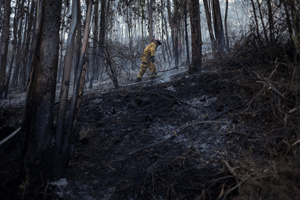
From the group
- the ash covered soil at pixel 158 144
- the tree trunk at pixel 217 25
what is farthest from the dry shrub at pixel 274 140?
the tree trunk at pixel 217 25

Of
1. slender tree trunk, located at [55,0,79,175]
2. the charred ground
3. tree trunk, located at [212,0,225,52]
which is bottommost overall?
the charred ground

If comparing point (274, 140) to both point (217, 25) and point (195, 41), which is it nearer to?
point (195, 41)

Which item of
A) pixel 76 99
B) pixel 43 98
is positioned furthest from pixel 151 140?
pixel 43 98

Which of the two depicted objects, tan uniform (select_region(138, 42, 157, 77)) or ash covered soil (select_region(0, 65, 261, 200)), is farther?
tan uniform (select_region(138, 42, 157, 77))

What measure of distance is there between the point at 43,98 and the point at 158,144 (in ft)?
5.22

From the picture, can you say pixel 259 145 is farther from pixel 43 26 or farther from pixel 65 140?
pixel 43 26

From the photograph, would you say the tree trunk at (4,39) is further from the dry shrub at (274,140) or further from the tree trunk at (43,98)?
the dry shrub at (274,140)

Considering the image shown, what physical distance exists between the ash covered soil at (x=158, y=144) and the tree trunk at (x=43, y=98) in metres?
0.31

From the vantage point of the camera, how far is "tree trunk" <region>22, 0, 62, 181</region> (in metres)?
2.21

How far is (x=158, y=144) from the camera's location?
2715 mm

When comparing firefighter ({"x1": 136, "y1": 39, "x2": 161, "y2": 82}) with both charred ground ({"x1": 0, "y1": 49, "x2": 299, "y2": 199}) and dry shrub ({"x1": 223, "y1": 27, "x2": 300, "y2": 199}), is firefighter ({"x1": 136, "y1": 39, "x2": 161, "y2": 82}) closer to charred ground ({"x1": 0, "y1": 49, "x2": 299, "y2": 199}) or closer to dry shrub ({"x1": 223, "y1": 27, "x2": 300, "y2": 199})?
charred ground ({"x1": 0, "y1": 49, "x2": 299, "y2": 199})

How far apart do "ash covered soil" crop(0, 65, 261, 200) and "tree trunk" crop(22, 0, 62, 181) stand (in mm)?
307

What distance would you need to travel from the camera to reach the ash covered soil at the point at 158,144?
202 centimetres

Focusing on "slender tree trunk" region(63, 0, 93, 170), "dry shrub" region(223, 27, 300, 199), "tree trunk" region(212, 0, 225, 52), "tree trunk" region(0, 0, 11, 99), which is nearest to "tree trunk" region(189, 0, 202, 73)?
"tree trunk" region(212, 0, 225, 52)
